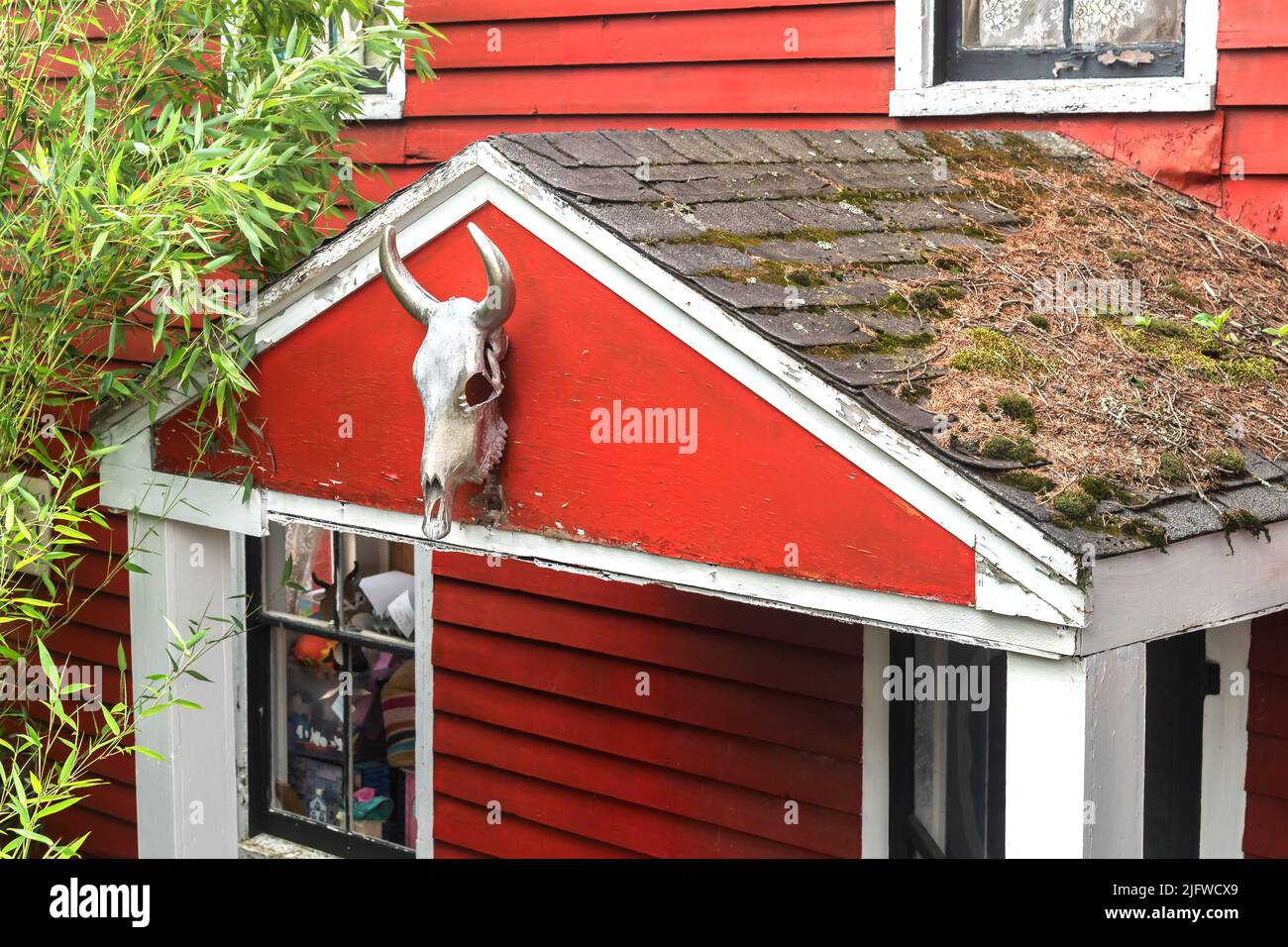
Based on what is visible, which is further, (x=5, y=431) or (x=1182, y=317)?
(x=5, y=431)

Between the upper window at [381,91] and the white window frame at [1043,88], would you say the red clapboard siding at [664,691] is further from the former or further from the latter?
the upper window at [381,91]

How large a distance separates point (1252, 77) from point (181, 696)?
12.5ft

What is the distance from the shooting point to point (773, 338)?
3.04 m

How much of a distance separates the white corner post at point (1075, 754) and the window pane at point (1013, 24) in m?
2.79

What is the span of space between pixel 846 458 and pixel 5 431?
2.67 m

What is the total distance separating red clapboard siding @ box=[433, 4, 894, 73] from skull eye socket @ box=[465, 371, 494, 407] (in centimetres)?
237

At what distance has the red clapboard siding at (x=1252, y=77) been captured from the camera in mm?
4461

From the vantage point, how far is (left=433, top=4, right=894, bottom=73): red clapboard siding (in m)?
5.29

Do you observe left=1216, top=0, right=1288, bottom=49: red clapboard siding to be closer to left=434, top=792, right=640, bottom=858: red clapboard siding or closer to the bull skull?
the bull skull

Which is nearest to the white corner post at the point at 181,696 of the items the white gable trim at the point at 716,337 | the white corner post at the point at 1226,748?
the white gable trim at the point at 716,337

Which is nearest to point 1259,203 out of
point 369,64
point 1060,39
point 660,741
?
point 1060,39

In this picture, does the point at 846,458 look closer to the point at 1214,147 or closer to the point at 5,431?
the point at 1214,147

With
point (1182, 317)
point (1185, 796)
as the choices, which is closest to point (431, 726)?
point (1185, 796)
